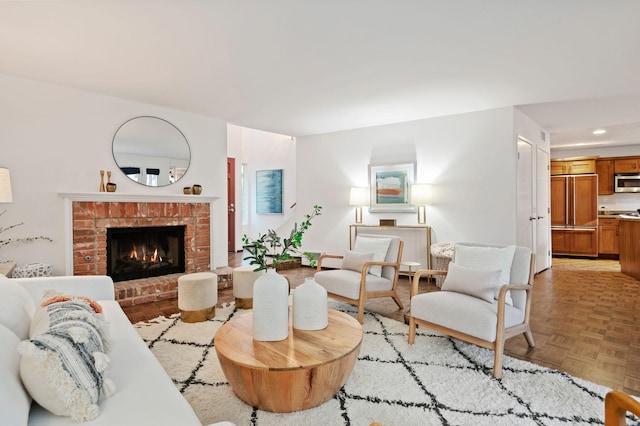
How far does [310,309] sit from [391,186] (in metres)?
3.65

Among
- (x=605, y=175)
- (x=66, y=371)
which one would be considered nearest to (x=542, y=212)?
(x=605, y=175)

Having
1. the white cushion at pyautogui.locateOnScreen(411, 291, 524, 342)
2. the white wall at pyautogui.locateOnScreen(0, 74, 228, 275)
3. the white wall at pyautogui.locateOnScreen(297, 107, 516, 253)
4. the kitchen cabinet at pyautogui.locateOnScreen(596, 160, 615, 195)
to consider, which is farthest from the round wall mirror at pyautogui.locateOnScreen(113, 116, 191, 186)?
the kitchen cabinet at pyautogui.locateOnScreen(596, 160, 615, 195)

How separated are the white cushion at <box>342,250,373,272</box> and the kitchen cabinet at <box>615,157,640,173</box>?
728 cm

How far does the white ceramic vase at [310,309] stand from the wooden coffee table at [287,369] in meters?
0.15

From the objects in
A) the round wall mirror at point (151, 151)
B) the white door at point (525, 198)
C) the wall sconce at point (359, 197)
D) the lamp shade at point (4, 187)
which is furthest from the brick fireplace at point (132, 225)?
the white door at point (525, 198)

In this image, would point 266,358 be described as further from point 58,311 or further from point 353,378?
point 58,311

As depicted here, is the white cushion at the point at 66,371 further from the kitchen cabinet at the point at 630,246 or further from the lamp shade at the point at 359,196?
the kitchen cabinet at the point at 630,246

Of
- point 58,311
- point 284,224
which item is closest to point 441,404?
point 58,311

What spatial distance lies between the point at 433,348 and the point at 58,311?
2376 millimetres

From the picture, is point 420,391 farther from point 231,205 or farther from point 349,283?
point 231,205

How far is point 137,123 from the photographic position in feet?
14.1

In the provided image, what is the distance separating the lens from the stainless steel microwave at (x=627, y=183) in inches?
289

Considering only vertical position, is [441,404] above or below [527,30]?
below

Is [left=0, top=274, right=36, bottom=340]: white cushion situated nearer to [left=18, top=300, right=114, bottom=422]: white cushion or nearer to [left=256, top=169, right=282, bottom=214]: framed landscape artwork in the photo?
[left=18, top=300, right=114, bottom=422]: white cushion
